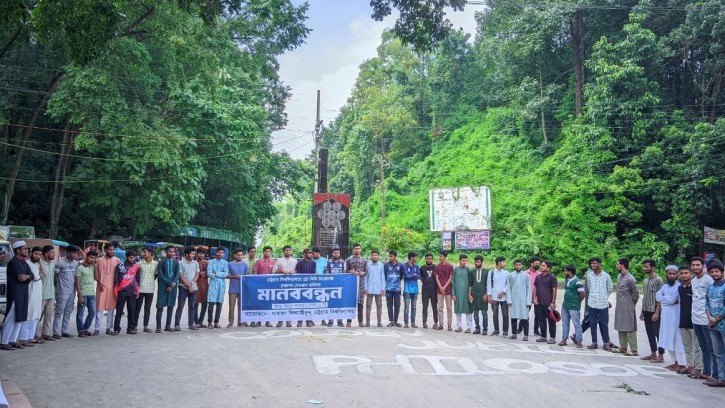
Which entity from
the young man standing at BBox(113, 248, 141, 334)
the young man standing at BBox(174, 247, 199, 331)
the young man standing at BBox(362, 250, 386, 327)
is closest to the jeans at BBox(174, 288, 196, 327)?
the young man standing at BBox(174, 247, 199, 331)

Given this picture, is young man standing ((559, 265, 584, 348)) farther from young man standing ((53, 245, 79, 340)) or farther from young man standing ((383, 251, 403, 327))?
young man standing ((53, 245, 79, 340))

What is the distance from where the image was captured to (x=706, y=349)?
346 inches

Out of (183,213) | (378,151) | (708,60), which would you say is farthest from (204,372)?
(378,151)

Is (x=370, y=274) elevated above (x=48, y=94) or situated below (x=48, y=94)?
below

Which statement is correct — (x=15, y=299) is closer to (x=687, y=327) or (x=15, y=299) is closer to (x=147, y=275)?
(x=147, y=275)

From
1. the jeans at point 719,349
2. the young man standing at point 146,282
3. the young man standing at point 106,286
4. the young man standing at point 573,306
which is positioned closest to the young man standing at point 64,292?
the young man standing at point 106,286

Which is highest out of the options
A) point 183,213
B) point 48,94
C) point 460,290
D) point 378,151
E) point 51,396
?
point 378,151

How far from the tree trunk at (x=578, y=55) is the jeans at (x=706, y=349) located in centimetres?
3322

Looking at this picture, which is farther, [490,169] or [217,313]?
[490,169]

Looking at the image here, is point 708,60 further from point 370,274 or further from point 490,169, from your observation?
point 370,274

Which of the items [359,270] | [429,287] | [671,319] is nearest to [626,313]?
[671,319]

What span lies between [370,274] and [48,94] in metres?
15.9

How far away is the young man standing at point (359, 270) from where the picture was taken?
544 inches

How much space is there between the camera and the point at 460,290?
13406 mm
